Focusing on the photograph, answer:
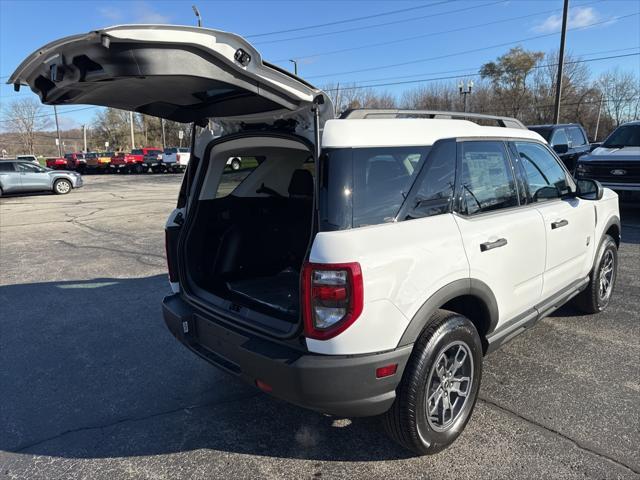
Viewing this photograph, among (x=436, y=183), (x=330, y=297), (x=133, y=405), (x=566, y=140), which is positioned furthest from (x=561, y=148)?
(x=133, y=405)

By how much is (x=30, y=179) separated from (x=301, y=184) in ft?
66.9

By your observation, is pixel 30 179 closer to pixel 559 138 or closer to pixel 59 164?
pixel 59 164

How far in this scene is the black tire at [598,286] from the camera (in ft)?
14.5

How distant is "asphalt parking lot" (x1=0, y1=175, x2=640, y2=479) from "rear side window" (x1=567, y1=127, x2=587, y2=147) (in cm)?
1013

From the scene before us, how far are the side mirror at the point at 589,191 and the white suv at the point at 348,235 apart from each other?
424mm

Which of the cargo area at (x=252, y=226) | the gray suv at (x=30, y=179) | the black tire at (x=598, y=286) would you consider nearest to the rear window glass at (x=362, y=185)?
the cargo area at (x=252, y=226)

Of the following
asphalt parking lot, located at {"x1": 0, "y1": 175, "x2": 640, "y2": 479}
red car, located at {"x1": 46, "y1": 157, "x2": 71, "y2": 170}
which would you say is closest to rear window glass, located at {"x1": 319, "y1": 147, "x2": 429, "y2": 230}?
asphalt parking lot, located at {"x1": 0, "y1": 175, "x2": 640, "y2": 479}

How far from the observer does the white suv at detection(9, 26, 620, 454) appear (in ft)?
7.11

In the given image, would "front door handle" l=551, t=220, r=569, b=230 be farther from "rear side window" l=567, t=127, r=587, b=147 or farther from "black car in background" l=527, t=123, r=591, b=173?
"rear side window" l=567, t=127, r=587, b=147

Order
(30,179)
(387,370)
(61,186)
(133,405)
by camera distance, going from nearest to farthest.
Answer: (387,370) → (133,405) → (30,179) → (61,186)

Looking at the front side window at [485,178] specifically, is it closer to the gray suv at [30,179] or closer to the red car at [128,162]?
the gray suv at [30,179]

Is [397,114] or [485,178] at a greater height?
[397,114]

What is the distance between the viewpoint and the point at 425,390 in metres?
2.46

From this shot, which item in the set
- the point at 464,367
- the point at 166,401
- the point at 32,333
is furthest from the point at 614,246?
the point at 32,333
